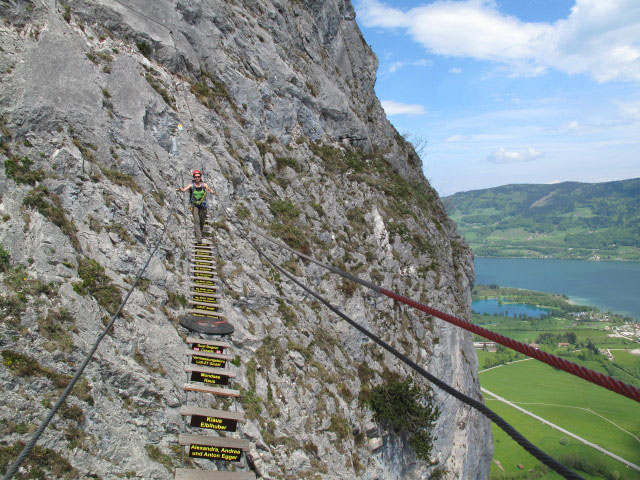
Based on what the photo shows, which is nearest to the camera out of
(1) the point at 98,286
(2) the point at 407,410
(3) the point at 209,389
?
(1) the point at 98,286

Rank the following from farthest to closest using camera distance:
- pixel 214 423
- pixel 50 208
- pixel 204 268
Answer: pixel 204 268 → pixel 50 208 → pixel 214 423

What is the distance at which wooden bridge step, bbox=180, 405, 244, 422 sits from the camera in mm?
10531

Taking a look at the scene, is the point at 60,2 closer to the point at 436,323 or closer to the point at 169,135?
the point at 169,135

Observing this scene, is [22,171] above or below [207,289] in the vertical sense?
above

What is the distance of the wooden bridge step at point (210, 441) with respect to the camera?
9.76 meters

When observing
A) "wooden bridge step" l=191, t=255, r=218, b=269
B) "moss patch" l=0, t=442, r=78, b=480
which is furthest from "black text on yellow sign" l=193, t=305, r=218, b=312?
"moss patch" l=0, t=442, r=78, b=480

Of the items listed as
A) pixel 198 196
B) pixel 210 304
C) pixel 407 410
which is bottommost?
pixel 407 410

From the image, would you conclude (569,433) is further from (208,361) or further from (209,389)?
(209,389)

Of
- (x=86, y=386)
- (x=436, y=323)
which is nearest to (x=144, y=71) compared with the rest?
(x=86, y=386)

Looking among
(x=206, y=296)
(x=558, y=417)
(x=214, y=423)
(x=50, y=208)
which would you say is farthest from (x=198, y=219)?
(x=558, y=417)

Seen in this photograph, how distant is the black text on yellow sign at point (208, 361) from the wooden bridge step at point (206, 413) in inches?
63.4

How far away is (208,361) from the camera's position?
41.6 feet

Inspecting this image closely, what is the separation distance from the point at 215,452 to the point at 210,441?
0.29 m

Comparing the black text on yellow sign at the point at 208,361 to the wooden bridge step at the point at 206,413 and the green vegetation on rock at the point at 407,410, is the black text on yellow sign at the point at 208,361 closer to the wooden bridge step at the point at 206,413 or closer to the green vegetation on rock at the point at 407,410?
the wooden bridge step at the point at 206,413
